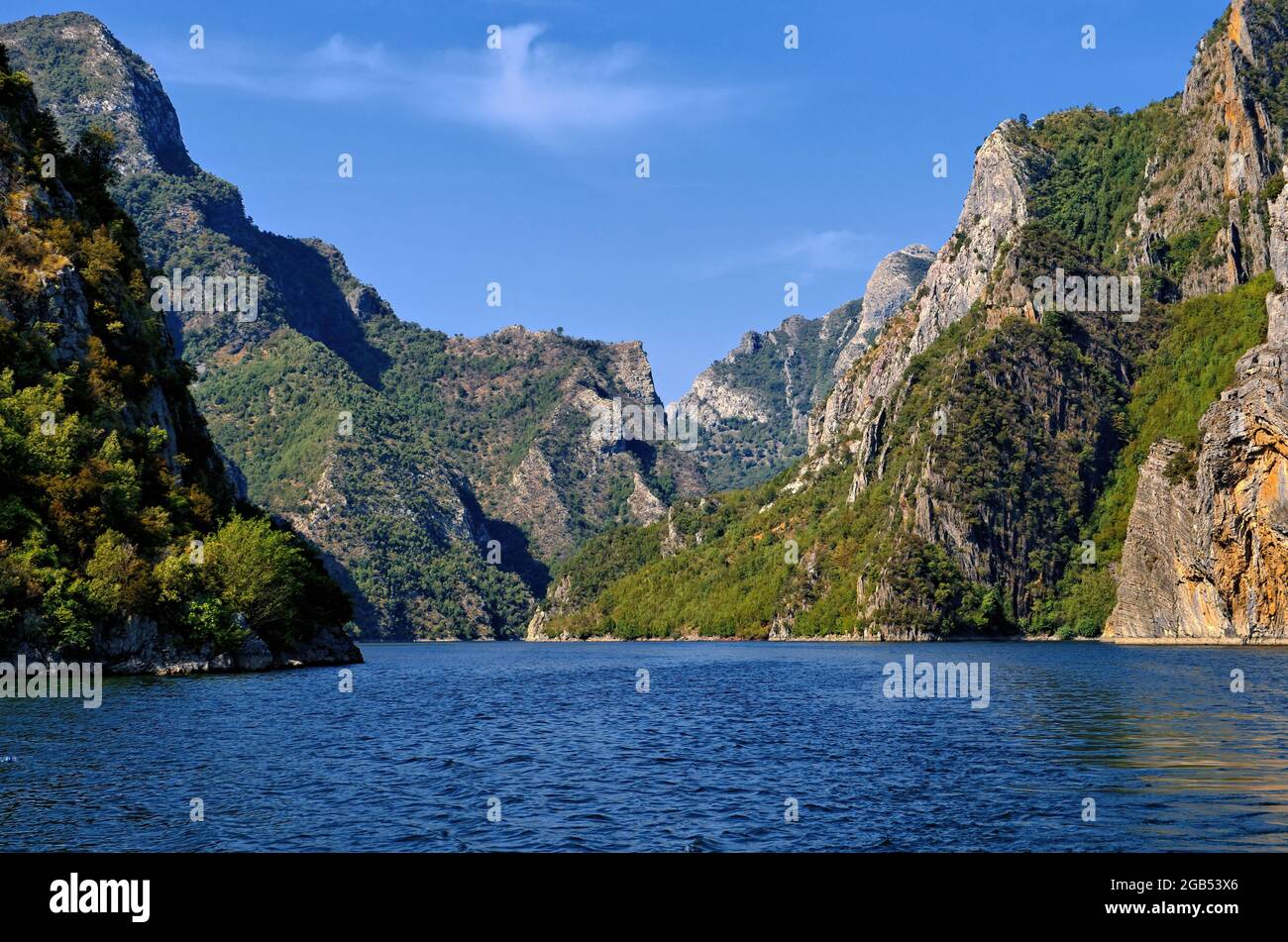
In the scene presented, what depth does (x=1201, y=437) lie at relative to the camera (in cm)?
19550

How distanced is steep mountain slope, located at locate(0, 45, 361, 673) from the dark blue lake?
9868mm

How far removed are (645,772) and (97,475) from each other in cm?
6840

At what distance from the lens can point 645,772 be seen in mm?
46406

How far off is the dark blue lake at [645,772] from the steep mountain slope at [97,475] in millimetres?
9868

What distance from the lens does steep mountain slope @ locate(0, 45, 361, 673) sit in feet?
297

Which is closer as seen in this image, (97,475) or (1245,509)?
(97,475)
